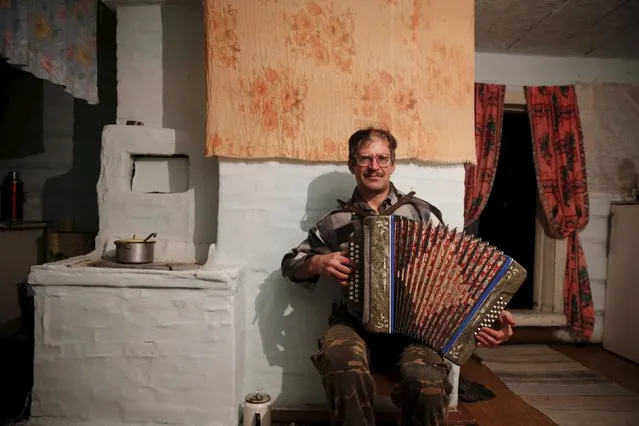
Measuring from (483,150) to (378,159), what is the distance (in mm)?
1619

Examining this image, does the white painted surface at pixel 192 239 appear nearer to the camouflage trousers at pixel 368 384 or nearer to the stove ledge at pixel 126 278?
the stove ledge at pixel 126 278

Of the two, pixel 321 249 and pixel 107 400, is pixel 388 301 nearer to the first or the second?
pixel 321 249

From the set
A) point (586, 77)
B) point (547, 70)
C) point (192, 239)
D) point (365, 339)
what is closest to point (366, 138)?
point (365, 339)

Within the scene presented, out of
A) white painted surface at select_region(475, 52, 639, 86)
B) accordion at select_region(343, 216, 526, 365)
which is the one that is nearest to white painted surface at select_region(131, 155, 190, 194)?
accordion at select_region(343, 216, 526, 365)

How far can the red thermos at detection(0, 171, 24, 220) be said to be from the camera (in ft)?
9.41

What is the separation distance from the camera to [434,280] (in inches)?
54.7

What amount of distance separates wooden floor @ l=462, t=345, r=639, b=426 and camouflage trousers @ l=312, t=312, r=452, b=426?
812mm

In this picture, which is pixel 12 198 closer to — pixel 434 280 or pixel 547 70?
pixel 434 280

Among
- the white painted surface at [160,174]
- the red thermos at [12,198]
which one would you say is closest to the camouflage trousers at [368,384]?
the white painted surface at [160,174]

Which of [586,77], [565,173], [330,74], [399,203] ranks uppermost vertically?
[586,77]

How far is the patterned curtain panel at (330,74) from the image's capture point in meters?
1.91

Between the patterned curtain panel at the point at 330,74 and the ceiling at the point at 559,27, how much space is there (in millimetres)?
709

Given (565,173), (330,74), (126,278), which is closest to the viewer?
(126,278)

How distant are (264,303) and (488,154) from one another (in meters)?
1.95
